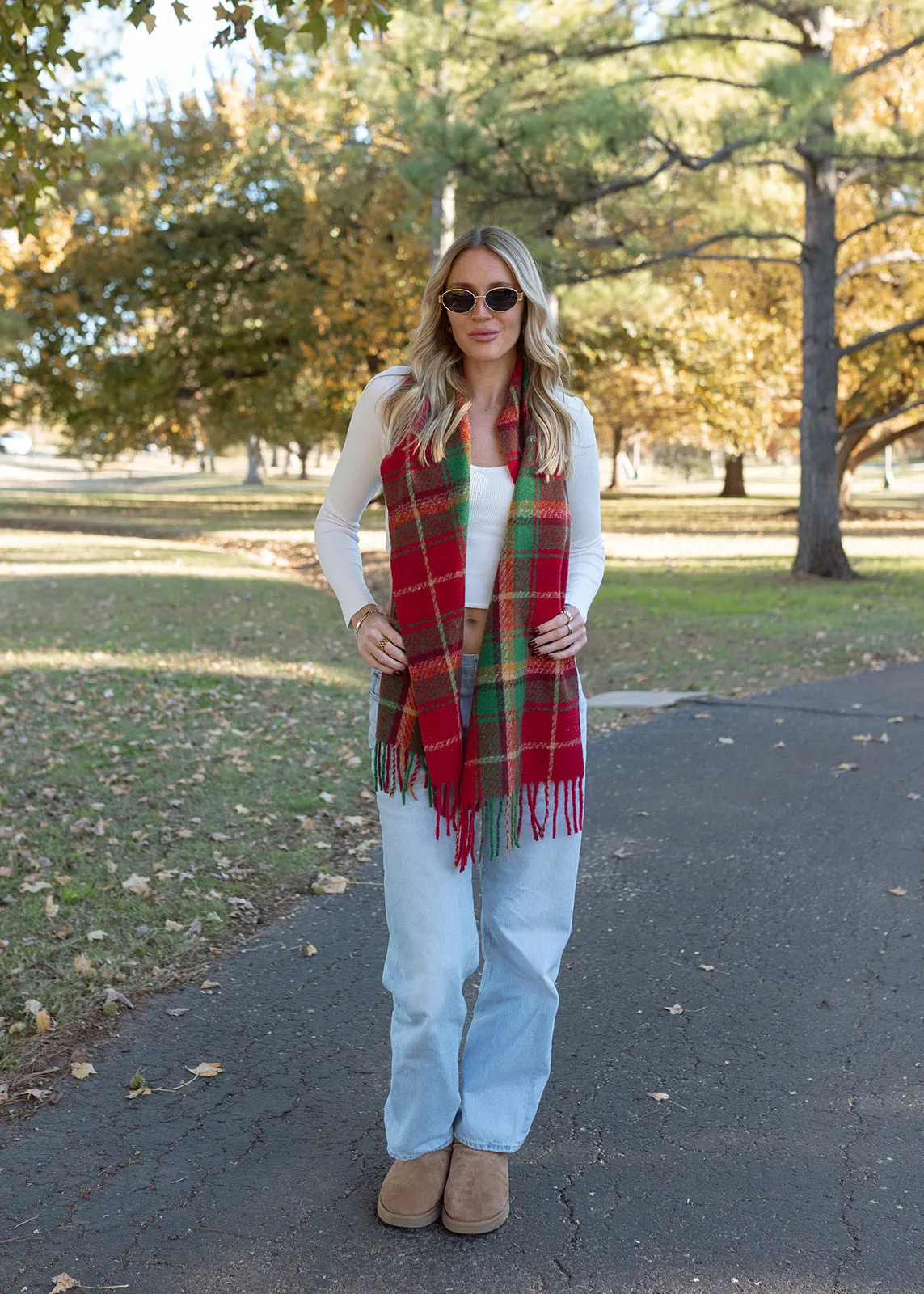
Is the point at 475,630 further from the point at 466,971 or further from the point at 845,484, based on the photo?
the point at 845,484

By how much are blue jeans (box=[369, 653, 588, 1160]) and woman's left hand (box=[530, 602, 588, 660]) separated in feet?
0.43

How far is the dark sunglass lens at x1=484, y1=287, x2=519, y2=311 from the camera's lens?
110 inches

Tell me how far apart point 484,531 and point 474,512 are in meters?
0.05

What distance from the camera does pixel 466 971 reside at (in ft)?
9.33

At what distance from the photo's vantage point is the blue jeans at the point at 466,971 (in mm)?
2771

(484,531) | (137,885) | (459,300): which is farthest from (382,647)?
(137,885)

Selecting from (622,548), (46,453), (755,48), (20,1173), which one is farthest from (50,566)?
(46,453)

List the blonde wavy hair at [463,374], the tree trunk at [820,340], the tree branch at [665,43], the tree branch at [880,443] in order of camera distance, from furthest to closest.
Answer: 1. the tree branch at [880,443]
2. the tree trunk at [820,340]
3. the tree branch at [665,43]
4. the blonde wavy hair at [463,374]

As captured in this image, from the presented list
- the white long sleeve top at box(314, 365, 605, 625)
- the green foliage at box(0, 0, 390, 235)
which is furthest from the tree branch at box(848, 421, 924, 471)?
the white long sleeve top at box(314, 365, 605, 625)

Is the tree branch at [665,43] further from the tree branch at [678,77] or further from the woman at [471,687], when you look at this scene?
the woman at [471,687]

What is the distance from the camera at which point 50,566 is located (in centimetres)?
1777

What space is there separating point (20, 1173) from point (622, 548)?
19733mm

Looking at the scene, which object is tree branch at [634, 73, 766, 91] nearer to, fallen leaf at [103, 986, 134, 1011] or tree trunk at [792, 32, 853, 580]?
tree trunk at [792, 32, 853, 580]

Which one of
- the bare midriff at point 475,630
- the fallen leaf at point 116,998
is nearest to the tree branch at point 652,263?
the fallen leaf at point 116,998
